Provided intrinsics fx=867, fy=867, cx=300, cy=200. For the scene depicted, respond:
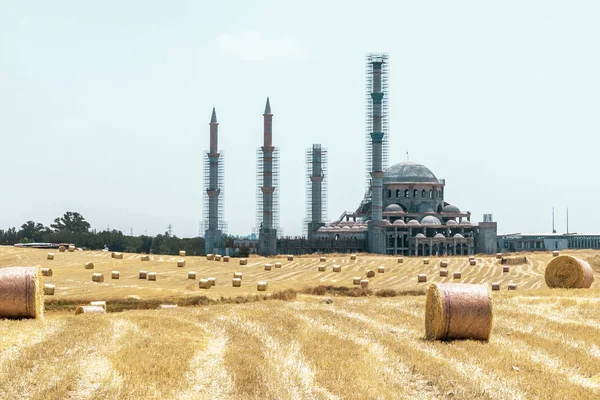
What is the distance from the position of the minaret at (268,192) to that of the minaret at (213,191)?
11001 millimetres

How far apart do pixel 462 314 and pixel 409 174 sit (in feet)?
456

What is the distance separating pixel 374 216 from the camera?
140 meters

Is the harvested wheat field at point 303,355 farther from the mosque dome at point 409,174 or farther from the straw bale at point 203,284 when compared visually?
the mosque dome at point 409,174

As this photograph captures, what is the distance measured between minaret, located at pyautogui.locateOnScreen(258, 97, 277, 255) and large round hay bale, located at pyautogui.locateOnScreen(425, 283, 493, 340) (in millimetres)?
119520

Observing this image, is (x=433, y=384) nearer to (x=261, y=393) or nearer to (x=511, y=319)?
(x=261, y=393)

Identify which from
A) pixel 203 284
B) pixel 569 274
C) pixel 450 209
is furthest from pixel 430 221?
pixel 569 274

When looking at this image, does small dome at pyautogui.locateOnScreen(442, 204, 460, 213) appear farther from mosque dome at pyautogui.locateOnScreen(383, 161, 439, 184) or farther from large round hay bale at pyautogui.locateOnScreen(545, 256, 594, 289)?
large round hay bale at pyautogui.locateOnScreen(545, 256, 594, 289)

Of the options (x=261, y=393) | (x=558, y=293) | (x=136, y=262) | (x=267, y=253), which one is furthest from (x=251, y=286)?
(x=267, y=253)

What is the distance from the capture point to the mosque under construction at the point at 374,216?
14025 cm

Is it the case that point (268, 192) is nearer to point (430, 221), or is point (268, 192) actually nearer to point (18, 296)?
point (430, 221)

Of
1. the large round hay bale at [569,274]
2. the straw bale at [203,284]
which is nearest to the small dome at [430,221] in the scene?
the straw bale at [203,284]

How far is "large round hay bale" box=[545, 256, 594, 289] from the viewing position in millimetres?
36844

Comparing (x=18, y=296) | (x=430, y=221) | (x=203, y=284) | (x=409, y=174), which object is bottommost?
(x=203, y=284)

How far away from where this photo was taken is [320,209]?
155625mm
